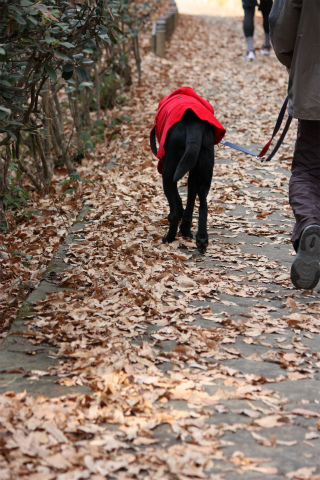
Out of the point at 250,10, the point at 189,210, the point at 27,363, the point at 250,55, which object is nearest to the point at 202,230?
the point at 189,210

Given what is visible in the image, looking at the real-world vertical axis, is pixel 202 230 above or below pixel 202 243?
above

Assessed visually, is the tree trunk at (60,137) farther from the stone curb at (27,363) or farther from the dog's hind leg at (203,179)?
the stone curb at (27,363)

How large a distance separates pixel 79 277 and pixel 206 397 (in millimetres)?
1786

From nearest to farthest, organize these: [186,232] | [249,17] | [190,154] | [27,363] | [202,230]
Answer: [27,363]
[190,154]
[202,230]
[186,232]
[249,17]

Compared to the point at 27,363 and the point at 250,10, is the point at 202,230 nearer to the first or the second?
the point at 27,363

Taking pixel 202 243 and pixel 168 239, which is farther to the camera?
pixel 168 239

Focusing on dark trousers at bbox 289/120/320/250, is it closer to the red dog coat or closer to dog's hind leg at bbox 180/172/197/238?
the red dog coat

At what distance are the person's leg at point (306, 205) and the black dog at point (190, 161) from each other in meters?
0.85

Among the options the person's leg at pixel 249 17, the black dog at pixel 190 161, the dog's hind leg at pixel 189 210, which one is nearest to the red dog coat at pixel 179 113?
the black dog at pixel 190 161

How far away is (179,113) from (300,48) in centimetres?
117

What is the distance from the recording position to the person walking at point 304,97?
358cm

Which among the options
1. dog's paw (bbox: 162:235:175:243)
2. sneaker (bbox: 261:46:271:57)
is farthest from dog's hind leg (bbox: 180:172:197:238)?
sneaker (bbox: 261:46:271:57)

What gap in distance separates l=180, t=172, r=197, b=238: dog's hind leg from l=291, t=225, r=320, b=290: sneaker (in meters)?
1.39

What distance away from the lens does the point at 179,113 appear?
4.53 m
